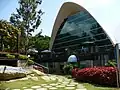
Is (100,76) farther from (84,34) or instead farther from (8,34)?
(84,34)

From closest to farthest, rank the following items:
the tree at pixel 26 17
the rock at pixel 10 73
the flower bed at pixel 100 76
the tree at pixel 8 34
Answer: the flower bed at pixel 100 76 → the rock at pixel 10 73 → the tree at pixel 8 34 → the tree at pixel 26 17

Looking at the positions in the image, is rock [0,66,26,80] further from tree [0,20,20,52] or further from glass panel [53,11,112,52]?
glass panel [53,11,112,52]

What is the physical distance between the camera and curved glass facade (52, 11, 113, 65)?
32.0 m

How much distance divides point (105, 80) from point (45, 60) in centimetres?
2081

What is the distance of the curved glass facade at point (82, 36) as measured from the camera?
31995 mm

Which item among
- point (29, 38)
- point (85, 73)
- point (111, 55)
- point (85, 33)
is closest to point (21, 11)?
point (29, 38)

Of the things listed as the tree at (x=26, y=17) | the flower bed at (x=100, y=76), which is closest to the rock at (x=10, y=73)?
the flower bed at (x=100, y=76)

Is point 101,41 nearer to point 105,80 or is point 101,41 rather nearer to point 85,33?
point 85,33

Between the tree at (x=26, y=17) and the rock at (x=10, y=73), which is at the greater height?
the tree at (x=26, y=17)

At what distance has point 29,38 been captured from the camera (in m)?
33.7

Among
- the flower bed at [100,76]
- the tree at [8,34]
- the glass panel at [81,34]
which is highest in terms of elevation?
the glass panel at [81,34]

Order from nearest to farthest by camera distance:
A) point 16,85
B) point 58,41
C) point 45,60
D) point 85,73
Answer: point 16,85, point 85,73, point 45,60, point 58,41

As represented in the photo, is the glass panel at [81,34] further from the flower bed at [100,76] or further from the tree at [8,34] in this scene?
the flower bed at [100,76]

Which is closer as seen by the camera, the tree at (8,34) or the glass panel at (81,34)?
the tree at (8,34)
